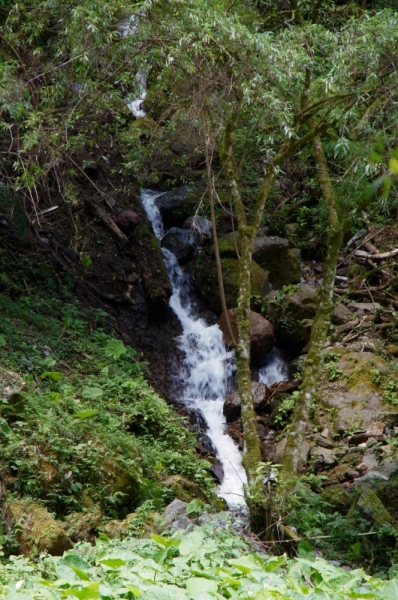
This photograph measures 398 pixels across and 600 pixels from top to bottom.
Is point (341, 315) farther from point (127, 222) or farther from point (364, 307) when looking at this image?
point (127, 222)

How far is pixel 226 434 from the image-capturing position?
9.85 meters

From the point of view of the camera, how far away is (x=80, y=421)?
6.66 meters

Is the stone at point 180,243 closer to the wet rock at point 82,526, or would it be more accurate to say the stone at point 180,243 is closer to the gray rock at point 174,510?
the gray rock at point 174,510

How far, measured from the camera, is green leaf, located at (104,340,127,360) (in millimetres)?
9398

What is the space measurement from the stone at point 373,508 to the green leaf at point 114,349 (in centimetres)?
427

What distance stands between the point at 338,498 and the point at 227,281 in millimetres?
5342

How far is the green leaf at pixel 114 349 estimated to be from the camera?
9.40m

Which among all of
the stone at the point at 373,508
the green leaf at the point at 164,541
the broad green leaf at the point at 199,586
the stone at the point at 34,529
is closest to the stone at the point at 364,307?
the stone at the point at 373,508

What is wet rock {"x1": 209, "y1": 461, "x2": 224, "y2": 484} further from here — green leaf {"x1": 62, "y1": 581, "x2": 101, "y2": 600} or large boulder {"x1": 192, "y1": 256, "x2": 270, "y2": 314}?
green leaf {"x1": 62, "y1": 581, "x2": 101, "y2": 600}

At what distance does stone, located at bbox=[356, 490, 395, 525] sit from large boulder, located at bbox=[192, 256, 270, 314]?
5.54m

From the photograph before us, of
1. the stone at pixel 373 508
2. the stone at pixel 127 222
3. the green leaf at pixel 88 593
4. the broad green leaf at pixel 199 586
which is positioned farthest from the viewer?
the stone at pixel 127 222

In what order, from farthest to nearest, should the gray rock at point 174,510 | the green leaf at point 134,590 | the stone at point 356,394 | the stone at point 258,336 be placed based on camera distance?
1. the stone at point 258,336
2. the stone at point 356,394
3. the gray rock at point 174,510
4. the green leaf at point 134,590

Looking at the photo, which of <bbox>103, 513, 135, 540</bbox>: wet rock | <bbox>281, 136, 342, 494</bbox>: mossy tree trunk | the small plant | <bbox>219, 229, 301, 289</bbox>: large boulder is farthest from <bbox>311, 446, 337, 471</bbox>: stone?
<bbox>219, 229, 301, 289</bbox>: large boulder

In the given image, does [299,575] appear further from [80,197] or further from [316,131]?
[80,197]
